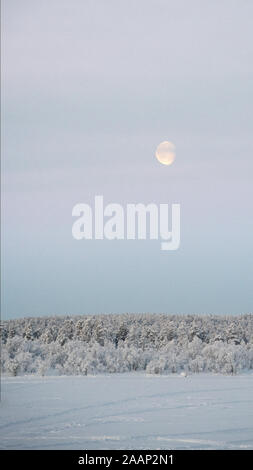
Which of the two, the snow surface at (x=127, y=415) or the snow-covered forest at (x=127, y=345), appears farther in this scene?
the snow-covered forest at (x=127, y=345)

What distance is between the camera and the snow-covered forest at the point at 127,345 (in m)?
23.9

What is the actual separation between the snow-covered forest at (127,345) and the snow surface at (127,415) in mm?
4851

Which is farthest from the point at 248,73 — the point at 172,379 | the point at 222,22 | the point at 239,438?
the point at 239,438

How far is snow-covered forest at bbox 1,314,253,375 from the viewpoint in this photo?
78.3ft

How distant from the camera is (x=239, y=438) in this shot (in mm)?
10078

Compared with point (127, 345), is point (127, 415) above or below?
below

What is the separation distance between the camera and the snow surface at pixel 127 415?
9914 mm

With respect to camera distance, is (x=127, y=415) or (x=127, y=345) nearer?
(x=127, y=415)

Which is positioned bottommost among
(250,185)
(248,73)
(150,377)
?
(150,377)

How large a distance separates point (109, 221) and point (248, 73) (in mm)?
6570

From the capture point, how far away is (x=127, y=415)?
1237 centimetres

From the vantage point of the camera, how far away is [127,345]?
29.7 m

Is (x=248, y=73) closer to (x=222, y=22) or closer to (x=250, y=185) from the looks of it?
(x=222, y=22)

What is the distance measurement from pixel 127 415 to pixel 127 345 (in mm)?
17422
